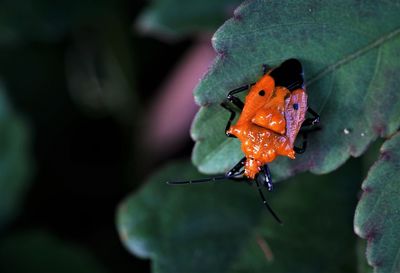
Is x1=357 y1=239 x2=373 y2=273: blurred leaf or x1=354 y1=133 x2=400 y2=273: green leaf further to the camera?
x1=357 y1=239 x2=373 y2=273: blurred leaf

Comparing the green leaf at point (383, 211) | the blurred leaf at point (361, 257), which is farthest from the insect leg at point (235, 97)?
the blurred leaf at point (361, 257)

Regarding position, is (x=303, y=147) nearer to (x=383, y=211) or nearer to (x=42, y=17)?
(x=383, y=211)

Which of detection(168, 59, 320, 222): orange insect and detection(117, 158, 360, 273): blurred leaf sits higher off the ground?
detection(168, 59, 320, 222): orange insect

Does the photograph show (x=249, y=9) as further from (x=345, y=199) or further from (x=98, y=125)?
(x=98, y=125)

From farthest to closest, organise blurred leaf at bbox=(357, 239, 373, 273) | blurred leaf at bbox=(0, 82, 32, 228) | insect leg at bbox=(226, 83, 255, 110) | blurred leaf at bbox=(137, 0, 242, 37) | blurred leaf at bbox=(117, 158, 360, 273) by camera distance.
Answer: blurred leaf at bbox=(0, 82, 32, 228)
blurred leaf at bbox=(137, 0, 242, 37)
blurred leaf at bbox=(117, 158, 360, 273)
blurred leaf at bbox=(357, 239, 373, 273)
insect leg at bbox=(226, 83, 255, 110)

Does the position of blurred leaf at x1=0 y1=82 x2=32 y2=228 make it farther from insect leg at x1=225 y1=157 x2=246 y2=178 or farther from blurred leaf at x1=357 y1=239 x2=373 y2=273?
blurred leaf at x1=357 y1=239 x2=373 y2=273

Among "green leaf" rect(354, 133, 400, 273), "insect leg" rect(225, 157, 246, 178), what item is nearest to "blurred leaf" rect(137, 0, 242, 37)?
"insect leg" rect(225, 157, 246, 178)

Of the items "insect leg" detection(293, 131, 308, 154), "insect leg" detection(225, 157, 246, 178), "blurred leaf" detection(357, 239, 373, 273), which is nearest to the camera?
"insect leg" detection(293, 131, 308, 154)

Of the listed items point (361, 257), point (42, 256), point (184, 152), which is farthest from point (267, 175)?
point (184, 152)
